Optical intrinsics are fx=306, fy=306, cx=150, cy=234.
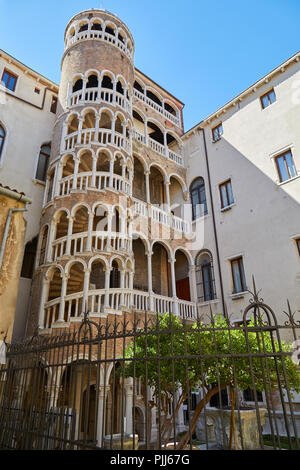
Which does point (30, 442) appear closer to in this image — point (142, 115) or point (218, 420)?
point (218, 420)

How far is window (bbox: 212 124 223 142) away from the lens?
18.2 meters

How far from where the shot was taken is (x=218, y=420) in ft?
28.0

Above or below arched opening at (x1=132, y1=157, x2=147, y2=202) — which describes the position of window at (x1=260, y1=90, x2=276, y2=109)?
above

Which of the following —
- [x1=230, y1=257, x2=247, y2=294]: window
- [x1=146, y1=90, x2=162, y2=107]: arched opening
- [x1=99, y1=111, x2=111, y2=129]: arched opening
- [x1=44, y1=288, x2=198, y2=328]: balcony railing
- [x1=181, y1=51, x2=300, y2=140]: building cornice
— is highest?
[x1=146, y1=90, x2=162, y2=107]: arched opening

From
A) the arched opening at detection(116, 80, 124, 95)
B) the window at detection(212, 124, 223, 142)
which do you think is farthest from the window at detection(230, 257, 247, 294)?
the arched opening at detection(116, 80, 124, 95)

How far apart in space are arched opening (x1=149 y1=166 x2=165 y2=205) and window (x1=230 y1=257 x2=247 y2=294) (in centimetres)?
663

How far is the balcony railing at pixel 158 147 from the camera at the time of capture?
17852mm

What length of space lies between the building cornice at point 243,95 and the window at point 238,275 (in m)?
8.98

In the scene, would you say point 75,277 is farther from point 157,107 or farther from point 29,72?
point 157,107

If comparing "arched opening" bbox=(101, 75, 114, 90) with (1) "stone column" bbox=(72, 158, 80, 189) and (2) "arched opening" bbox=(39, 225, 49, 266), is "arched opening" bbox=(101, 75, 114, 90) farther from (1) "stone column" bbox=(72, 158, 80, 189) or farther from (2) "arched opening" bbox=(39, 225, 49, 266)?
(2) "arched opening" bbox=(39, 225, 49, 266)

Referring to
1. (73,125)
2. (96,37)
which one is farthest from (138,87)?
(73,125)

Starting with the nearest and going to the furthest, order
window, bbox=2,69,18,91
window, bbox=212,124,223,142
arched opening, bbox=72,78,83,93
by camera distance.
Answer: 1. window, bbox=2,69,18,91
2. arched opening, bbox=72,78,83,93
3. window, bbox=212,124,223,142
